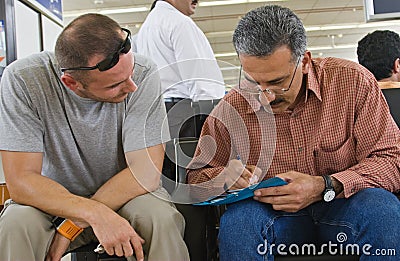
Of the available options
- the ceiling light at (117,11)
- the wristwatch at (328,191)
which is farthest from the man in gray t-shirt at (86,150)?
the ceiling light at (117,11)

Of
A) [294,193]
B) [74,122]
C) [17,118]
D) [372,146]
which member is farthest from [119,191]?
[372,146]

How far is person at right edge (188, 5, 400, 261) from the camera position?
53.0 inches

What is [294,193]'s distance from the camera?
137cm

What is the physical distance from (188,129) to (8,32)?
149 cm

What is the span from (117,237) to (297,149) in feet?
1.82

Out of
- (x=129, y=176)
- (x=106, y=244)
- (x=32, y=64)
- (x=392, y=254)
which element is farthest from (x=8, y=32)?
(x=392, y=254)

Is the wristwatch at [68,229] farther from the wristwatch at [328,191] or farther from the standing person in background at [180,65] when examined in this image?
the wristwatch at [328,191]

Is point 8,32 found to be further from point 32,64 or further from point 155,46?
point 32,64

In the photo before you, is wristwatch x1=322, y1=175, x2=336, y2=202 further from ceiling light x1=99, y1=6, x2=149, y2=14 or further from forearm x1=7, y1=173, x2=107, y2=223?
ceiling light x1=99, y1=6, x2=149, y2=14

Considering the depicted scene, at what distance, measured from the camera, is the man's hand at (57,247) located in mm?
1447

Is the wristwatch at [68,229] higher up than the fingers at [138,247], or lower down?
higher up

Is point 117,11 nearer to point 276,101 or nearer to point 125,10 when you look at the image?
point 125,10

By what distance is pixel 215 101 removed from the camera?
158 centimetres

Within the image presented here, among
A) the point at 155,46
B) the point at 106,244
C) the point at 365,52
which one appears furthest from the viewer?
the point at 365,52
